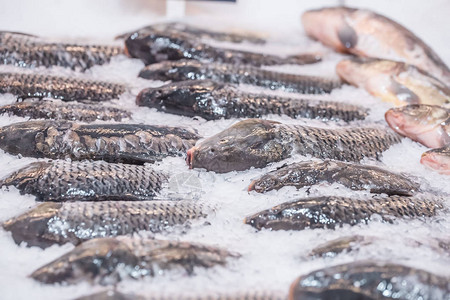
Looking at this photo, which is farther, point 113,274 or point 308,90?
point 308,90

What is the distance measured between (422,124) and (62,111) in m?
2.37

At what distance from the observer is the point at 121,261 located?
1.80 meters

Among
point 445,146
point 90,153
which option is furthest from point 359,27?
point 90,153

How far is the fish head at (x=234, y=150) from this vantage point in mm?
2662

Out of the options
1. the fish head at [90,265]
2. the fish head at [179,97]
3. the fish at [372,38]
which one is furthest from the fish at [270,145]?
the fish at [372,38]

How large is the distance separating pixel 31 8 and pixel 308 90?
3106 mm

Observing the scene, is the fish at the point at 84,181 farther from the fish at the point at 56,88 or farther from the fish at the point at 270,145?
the fish at the point at 56,88

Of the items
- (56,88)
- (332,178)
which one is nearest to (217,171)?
(332,178)

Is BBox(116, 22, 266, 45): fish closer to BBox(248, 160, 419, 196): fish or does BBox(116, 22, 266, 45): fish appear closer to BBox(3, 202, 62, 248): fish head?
BBox(248, 160, 419, 196): fish

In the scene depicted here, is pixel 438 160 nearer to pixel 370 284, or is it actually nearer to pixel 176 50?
pixel 370 284

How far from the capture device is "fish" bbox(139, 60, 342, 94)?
354cm

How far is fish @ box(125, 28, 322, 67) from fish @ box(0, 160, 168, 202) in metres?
1.52

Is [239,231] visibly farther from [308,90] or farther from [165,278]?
[308,90]

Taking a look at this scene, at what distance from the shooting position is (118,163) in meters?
2.64
